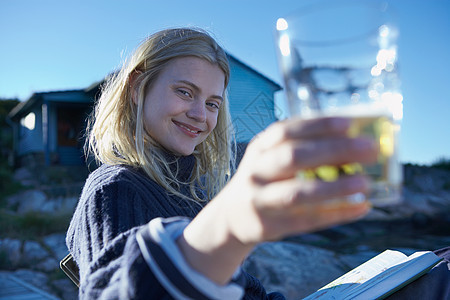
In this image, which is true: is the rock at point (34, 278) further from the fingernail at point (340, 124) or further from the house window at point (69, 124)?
Answer: the house window at point (69, 124)

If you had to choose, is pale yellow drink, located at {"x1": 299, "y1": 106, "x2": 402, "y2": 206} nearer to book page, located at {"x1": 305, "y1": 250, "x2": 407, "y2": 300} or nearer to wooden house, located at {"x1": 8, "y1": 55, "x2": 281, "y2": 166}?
book page, located at {"x1": 305, "y1": 250, "x2": 407, "y2": 300}

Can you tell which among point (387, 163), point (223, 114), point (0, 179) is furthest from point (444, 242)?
point (0, 179)

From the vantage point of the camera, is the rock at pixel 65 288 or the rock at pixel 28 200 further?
the rock at pixel 28 200

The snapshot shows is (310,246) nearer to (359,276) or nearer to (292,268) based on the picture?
(292,268)

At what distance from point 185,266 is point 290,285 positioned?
14.3 ft

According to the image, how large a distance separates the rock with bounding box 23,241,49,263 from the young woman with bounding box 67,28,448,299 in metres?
5.17

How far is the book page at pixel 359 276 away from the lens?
5.15ft

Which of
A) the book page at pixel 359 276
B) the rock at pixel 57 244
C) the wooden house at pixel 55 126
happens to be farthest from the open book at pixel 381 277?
the wooden house at pixel 55 126

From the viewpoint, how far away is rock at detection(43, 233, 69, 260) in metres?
6.27

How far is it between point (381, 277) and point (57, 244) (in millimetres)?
6437

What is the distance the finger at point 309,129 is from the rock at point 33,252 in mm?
6567

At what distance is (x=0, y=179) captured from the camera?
37.8 ft

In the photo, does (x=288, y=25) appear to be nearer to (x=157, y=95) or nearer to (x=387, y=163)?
(x=387, y=163)

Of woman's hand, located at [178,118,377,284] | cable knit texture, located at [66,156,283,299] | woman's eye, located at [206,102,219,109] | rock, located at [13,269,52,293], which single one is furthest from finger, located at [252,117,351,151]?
rock, located at [13,269,52,293]
